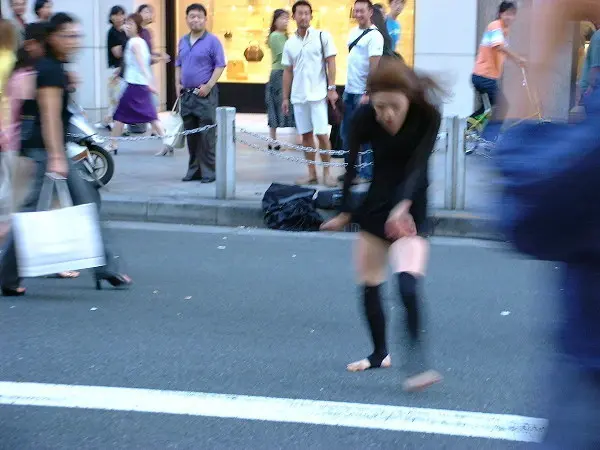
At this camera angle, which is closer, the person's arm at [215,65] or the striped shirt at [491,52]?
the person's arm at [215,65]

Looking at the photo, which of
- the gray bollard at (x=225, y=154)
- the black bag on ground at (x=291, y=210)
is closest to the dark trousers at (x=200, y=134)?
the gray bollard at (x=225, y=154)

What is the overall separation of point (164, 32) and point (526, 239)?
A: 1707 cm

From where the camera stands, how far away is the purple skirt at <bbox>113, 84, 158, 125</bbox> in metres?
13.6

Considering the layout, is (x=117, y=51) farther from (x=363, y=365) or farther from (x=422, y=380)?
(x=422, y=380)

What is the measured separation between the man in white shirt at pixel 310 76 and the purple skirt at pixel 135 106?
2.66 meters

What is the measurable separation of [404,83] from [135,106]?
9.03m

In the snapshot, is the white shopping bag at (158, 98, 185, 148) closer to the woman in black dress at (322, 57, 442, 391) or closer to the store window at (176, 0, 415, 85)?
the store window at (176, 0, 415, 85)

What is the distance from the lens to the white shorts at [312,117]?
11.5m

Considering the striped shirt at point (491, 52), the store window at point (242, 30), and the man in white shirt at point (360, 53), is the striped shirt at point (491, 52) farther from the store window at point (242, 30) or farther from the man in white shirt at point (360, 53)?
the store window at point (242, 30)

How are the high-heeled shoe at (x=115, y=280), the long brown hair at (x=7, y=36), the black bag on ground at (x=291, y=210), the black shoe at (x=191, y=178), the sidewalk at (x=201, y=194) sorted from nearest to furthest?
the high-heeled shoe at (x=115, y=280) < the long brown hair at (x=7, y=36) < the black bag on ground at (x=291, y=210) < the sidewalk at (x=201, y=194) < the black shoe at (x=191, y=178)

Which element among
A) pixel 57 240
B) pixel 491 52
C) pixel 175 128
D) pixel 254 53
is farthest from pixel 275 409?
pixel 254 53

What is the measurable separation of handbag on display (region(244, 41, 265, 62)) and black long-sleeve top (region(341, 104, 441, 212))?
13681mm

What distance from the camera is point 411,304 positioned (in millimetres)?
4996

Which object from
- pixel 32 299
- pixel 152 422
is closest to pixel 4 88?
pixel 32 299
